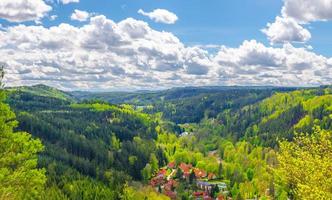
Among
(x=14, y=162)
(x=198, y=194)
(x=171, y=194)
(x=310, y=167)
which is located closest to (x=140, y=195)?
(x=171, y=194)

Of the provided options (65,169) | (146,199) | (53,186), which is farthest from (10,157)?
(65,169)

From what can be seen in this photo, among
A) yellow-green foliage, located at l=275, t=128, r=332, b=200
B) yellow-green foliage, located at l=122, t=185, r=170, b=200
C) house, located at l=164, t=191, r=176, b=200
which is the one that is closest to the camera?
yellow-green foliage, located at l=275, t=128, r=332, b=200

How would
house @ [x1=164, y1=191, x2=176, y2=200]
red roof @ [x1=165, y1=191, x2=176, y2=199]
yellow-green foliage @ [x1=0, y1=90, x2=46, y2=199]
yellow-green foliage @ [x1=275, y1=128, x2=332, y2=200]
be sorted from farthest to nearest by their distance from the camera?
red roof @ [x1=165, y1=191, x2=176, y2=199], house @ [x1=164, y1=191, x2=176, y2=200], yellow-green foliage @ [x1=0, y1=90, x2=46, y2=199], yellow-green foliage @ [x1=275, y1=128, x2=332, y2=200]

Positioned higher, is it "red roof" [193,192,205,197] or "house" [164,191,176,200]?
"house" [164,191,176,200]

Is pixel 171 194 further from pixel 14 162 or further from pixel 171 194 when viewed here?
pixel 14 162

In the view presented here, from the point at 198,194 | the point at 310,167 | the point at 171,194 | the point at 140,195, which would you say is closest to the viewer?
the point at 310,167

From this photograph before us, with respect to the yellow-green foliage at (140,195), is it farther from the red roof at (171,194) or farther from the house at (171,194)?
the red roof at (171,194)

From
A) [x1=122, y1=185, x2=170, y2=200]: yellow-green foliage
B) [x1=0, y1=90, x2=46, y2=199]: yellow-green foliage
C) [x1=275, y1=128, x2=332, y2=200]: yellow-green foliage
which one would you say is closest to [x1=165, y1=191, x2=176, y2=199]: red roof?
[x1=122, y1=185, x2=170, y2=200]: yellow-green foliage

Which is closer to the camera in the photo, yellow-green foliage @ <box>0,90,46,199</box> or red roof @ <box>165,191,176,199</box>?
yellow-green foliage @ <box>0,90,46,199</box>

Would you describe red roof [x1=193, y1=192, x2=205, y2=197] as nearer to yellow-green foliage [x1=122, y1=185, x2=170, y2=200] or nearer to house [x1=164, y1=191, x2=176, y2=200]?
house [x1=164, y1=191, x2=176, y2=200]
